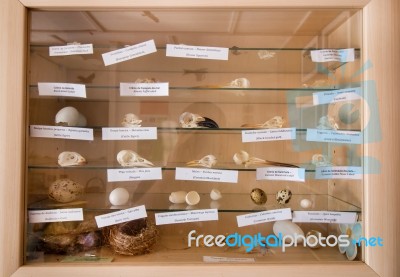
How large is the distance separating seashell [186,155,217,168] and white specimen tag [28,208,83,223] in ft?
1.01

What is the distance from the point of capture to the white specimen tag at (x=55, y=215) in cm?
71

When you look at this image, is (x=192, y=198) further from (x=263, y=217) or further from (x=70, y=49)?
(x=70, y=49)

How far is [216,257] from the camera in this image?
2.39 feet

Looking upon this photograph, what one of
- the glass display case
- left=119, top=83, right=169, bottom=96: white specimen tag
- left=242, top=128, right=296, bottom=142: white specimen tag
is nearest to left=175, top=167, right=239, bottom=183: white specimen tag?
the glass display case

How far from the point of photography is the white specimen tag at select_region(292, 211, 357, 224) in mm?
763

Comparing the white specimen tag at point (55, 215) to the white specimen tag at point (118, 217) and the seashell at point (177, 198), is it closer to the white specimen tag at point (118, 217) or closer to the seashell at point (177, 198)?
the white specimen tag at point (118, 217)

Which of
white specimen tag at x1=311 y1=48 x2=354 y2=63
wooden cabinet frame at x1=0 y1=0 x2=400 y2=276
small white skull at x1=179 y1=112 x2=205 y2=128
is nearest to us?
wooden cabinet frame at x1=0 y1=0 x2=400 y2=276

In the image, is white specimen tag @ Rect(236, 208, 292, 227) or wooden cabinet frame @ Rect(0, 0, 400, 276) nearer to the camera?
wooden cabinet frame @ Rect(0, 0, 400, 276)

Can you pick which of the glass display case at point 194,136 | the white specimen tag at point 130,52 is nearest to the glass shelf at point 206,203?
the glass display case at point 194,136

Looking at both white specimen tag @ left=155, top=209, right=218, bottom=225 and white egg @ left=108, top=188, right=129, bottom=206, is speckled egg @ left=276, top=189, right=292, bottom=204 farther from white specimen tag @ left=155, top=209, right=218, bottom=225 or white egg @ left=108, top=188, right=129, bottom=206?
white egg @ left=108, top=188, right=129, bottom=206

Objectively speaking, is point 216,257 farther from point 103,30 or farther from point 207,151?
point 103,30

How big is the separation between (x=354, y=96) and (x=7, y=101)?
31.1 inches

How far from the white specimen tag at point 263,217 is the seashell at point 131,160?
283 millimetres

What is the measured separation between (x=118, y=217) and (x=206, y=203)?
230 millimetres
